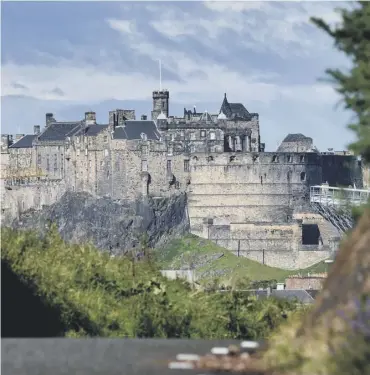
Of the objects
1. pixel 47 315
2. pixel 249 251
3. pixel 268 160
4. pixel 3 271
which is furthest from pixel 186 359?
pixel 268 160

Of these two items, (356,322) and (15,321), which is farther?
(15,321)

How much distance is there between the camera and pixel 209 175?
94.3 meters

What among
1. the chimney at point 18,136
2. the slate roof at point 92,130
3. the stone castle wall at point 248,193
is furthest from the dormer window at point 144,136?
the chimney at point 18,136

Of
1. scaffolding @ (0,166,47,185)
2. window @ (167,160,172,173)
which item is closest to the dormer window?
window @ (167,160,172,173)

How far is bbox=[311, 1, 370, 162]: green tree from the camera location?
12766mm

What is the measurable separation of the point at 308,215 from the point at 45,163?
1020 inches

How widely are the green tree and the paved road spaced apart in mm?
2383

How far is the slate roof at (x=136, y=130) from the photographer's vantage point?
101m

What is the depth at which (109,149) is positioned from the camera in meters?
101

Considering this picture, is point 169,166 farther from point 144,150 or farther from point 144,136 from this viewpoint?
point 144,136

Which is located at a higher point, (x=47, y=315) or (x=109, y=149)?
(x=109, y=149)

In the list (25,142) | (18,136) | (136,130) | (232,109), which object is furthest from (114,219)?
(18,136)

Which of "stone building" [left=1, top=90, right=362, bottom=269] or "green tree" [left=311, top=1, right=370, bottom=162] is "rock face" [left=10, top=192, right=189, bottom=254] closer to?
"stone building" [left=1, top=90, right=362, bottom=269]

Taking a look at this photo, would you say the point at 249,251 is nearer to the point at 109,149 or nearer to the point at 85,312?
the point at 109,149
